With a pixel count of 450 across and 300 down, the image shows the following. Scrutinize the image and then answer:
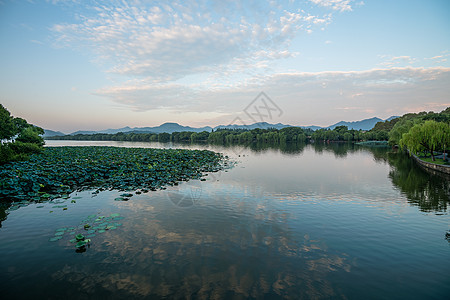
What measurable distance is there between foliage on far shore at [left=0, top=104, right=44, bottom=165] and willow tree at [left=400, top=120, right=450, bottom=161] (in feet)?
145

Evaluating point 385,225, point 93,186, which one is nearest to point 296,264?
point 385,225

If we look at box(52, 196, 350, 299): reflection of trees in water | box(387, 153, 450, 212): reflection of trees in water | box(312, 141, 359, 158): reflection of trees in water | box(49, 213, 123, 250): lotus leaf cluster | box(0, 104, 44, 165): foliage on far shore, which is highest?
box(0, 104, 44, 165): foliage on far shore

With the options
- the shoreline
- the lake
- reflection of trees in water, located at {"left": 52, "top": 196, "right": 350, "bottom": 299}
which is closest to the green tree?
the lake

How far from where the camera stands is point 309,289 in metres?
5.64

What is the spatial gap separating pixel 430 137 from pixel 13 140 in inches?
2199

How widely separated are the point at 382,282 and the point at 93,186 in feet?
54.0

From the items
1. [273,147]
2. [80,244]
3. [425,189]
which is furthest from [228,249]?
[273,147]

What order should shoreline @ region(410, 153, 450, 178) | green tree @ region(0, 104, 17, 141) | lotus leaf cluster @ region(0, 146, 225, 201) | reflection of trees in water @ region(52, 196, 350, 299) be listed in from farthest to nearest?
green tree @ region(0, 104, 17, 141) → shoreline @ region(410, 153, 450, 178) → lotus leaf cluster @ region(0, 146, 225, 201) → reflection of trees in water @ region(52, 196, 350, 299)

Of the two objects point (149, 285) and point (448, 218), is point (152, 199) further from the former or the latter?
point (448, 218)

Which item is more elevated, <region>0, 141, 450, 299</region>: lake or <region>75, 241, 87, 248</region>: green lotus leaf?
<region>75, 241, 87, 248</region>: green lotus leaf

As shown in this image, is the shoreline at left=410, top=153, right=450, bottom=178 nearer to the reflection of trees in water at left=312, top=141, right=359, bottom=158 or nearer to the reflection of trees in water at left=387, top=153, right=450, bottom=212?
the reflection of trees in water at left=387, top=153, right=450, bottom=212

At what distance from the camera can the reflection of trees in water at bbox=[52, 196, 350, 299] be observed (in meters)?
5.56

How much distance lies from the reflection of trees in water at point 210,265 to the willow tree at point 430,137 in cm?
2920

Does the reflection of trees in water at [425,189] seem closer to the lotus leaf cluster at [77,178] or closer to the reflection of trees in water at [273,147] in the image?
the lotus leaf cluster at [77,178]
